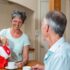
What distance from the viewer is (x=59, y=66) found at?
1.31 metres

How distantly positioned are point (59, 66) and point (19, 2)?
8.77 feet

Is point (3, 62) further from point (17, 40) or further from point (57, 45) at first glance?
point (57, 45)

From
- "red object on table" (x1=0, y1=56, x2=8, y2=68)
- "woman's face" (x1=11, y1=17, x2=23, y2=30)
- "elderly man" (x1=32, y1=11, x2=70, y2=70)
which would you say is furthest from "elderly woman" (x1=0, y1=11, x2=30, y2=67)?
"elderly man" (x1=32, y1=11, x2=70, y2=70)

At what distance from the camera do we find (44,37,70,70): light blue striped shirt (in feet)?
4.31

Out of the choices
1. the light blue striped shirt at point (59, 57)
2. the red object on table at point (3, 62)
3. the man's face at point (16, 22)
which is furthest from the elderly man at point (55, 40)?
the man's face at point (16, 22)

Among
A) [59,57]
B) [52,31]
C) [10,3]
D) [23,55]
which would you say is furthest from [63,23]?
[10,3]

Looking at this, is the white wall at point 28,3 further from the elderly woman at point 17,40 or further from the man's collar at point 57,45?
the man's collar at point 57,45

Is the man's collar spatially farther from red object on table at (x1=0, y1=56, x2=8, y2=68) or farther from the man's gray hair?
red object on table at (x1=0, y1=56, x2=8, y2=68)

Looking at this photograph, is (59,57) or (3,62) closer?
(59,57)

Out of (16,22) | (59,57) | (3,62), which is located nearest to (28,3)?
(16,22)

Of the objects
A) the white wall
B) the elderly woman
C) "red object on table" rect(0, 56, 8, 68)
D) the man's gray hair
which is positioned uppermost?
the white wall

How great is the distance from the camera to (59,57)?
132 cm

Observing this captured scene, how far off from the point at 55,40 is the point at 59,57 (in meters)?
0.14

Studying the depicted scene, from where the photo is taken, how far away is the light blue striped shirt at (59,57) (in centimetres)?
131
